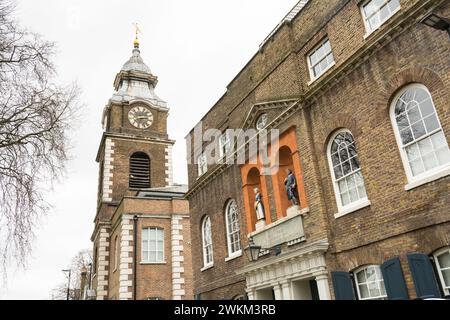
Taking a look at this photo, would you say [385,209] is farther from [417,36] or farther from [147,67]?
[147,67]

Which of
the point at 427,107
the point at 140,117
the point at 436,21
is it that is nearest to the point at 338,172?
the point at 427,107

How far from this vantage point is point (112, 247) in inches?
1130

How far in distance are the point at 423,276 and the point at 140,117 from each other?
3077cm

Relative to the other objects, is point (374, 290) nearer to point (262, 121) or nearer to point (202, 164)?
point (262, 121)

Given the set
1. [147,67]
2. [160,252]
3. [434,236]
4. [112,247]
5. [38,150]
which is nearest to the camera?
[434,236]

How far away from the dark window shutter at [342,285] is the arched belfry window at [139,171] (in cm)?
2467

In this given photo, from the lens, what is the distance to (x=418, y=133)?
8.88 meters

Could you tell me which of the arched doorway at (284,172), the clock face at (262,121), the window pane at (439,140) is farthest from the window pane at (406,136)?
the clock face at (262,121)

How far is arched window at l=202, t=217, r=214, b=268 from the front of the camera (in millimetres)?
17812

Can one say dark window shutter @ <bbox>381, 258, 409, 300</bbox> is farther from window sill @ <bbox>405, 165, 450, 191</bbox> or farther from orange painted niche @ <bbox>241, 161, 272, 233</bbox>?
orange painted niche @ <bbox>241, 161, 272, 233</bbox>

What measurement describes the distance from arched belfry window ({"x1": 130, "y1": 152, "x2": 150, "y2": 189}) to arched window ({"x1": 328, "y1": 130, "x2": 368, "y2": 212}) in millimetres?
23846
